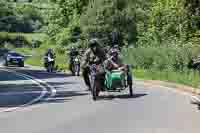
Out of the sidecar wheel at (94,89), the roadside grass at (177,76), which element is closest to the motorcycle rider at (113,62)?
the sidecar wheel at (94,89)

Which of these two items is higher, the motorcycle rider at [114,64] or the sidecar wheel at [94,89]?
the motorcycle rider at [114,64]

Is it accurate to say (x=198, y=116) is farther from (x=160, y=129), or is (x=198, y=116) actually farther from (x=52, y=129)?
(x=52, y=129)

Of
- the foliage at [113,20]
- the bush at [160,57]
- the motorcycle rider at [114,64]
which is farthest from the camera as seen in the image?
the foliage at [113,20]

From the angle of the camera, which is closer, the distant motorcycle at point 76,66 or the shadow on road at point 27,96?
the shadow on road at point 27,96

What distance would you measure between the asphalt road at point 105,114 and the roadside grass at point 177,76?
3912 mm

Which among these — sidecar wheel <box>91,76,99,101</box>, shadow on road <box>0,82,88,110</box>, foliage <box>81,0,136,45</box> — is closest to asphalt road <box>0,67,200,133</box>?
shadow on road <box>0,82,88,110</box>

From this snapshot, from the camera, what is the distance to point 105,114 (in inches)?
665

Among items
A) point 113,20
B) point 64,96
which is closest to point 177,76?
point 64,96

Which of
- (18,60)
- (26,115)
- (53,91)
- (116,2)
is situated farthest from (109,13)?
(26,115)

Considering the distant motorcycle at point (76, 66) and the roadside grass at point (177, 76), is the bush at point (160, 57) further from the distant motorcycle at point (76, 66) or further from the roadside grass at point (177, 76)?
the distant motorcycle at point (76, 66)

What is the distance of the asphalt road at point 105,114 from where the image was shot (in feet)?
46.3

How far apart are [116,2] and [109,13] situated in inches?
41.8

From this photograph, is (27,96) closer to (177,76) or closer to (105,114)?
(105,114)

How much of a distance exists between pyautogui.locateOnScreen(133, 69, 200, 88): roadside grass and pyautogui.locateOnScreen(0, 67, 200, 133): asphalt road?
3.91 metres
